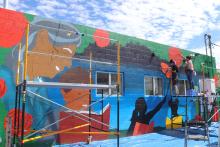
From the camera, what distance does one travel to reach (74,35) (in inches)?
379

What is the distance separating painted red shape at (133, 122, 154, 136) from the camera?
11270mm

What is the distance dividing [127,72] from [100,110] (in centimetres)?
208

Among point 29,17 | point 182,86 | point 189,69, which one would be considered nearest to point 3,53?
point 29,17

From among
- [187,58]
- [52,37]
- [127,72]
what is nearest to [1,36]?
[52,37]

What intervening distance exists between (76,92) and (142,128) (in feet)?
11.9

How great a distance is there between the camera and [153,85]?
12.7 meters

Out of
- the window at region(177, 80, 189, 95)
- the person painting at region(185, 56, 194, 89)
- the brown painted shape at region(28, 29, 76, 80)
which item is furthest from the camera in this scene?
the window at region(177, 80, 189, 95)

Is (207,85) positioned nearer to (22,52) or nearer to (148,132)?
(148,132)

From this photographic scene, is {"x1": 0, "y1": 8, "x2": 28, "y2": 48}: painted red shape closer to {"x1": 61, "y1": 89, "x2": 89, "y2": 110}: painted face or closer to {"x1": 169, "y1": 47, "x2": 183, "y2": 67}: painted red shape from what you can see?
{"x1": 61, "y1": 89, "x2": 89, "y2": 110}: painted face

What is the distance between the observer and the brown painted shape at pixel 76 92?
9211 mm

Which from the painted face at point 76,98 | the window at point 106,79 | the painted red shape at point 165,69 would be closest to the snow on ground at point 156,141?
the painted face at point 76,98

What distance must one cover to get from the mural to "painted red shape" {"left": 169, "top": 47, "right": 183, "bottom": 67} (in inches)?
36.4

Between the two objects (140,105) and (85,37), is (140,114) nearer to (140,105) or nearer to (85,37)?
(140,105)

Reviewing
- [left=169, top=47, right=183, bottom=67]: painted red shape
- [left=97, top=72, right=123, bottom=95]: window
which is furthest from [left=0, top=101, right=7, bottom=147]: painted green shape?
[left=169, top=47, right=183, bottom=67]: painted red shape
